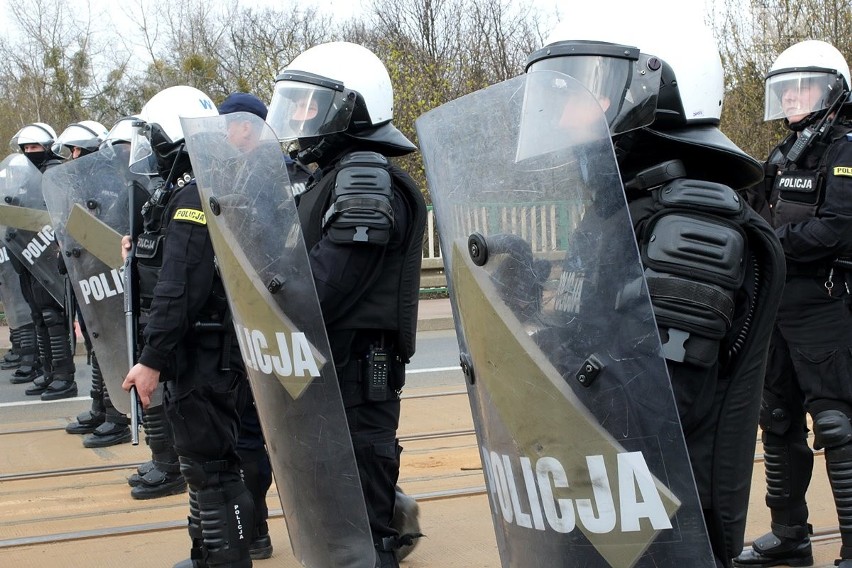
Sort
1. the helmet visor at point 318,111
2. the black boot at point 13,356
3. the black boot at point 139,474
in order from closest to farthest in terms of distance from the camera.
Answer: the helmet visor at point 318,111
the black boot at point 139,474
the black boot at point 13,356

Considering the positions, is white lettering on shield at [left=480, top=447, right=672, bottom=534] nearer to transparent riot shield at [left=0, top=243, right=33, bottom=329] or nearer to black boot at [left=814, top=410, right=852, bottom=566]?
black boot at [left=814, top=410, right=852, bottom=566]

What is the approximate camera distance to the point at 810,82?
13.9 feet

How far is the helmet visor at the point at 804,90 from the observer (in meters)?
4.16

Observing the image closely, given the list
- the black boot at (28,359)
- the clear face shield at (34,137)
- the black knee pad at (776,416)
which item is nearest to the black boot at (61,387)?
the black boot at (28,359)

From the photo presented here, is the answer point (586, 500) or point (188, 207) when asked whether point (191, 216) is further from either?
point (586, 500)

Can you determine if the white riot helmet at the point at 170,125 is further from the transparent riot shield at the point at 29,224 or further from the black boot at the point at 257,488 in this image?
the transparent riot shield at the point at 29,224

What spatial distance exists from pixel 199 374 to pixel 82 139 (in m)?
4.55

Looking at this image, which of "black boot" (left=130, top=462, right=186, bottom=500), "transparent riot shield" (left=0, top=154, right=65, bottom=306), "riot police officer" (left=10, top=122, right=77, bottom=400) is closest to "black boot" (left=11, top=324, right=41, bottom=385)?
"riot police officer" (left=10, top=122, right=77, bottom=400)

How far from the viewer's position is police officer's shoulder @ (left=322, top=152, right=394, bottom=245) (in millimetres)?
3080

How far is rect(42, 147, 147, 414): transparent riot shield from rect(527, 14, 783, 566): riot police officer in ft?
12.3

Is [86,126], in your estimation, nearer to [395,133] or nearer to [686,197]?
[395,133]

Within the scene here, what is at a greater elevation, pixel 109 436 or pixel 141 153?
pixel 141 153

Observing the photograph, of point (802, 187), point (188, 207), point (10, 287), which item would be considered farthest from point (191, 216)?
point (10, 287)

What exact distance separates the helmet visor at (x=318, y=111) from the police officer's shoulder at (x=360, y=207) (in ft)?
0.87
